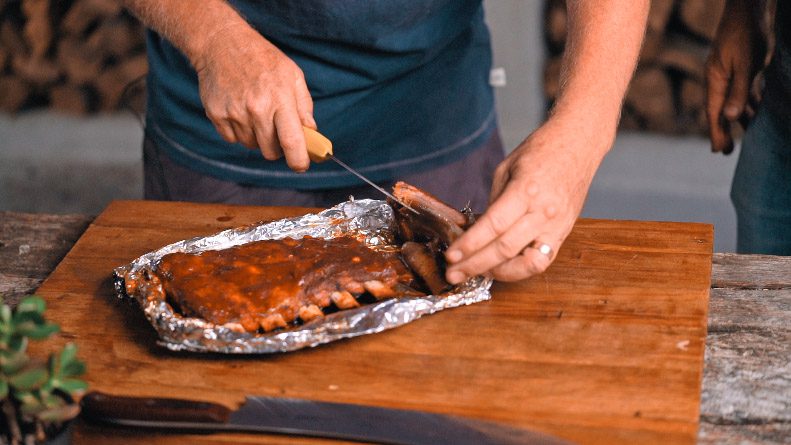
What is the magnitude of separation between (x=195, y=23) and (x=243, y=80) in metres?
0.22

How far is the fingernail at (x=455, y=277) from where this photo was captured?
176cm

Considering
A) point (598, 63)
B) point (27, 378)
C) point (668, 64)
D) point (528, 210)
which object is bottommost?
point (668, 64)

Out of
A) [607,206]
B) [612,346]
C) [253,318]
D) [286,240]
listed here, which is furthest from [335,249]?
[607,206]

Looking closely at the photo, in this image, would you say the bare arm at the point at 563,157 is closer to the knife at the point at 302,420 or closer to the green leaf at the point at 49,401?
the knife at the point at 302,420

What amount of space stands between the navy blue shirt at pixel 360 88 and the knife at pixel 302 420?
0.99 meters

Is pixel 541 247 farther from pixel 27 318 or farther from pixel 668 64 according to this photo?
pixel 668 64

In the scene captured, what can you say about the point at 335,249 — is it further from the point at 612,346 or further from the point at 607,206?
the point at 607,206

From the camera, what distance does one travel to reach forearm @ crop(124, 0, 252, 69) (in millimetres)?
1977

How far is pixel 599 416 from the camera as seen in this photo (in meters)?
1.47

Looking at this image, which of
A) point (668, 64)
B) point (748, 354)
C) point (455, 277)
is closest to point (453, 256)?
point (455, 277)

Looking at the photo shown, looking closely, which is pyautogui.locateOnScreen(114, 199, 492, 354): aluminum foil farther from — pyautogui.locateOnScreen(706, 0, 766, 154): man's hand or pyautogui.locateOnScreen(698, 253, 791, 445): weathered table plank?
pyautogui.locateOnScreen(706, 0, 766, 154): man's hand

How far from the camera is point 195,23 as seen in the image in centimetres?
201

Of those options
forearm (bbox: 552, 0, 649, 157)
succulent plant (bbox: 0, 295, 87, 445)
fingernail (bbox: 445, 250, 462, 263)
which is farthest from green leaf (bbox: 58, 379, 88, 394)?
forearm (bbox: 552, 0, 649, 157)

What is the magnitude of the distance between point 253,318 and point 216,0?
75 centimetres
